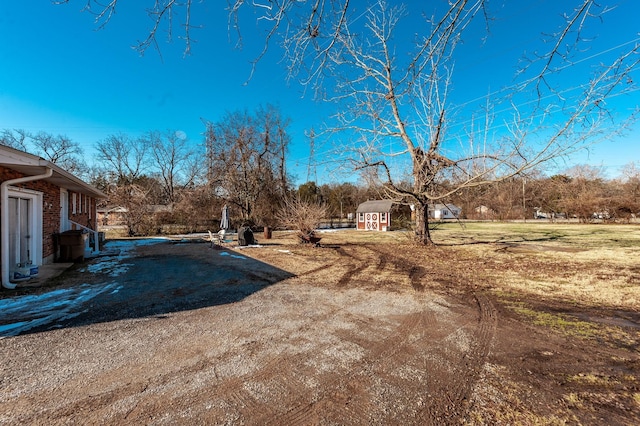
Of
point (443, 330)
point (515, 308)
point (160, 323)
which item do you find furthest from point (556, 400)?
point (160, 323)

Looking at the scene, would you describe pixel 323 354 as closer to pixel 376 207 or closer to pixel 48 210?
pixel 48 210

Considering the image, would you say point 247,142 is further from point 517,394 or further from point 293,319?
point 517,394

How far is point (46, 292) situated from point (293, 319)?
4699 millimetres

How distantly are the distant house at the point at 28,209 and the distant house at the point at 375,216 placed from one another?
21.6m

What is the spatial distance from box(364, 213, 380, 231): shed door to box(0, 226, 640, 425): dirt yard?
20340 millimetres

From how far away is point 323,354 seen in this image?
2961mm

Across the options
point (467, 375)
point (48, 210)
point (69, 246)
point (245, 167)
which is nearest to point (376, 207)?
point (245, 167)

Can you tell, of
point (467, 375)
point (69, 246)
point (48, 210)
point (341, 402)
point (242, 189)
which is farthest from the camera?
point (242, 189)

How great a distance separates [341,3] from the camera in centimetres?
252

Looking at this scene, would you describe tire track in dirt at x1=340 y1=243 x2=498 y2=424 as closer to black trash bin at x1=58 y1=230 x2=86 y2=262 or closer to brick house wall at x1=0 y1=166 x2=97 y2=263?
brick house wall at x1=0 y1=166 x2=97 y2=263

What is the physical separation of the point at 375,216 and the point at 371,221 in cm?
62

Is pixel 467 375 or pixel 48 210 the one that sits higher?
pixel 48 210

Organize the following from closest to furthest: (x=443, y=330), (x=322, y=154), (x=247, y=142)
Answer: (x=443, y=330), (x=322, y=154), (x=247, y=142)

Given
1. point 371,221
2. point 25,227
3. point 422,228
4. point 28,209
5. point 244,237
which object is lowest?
point 244,237
